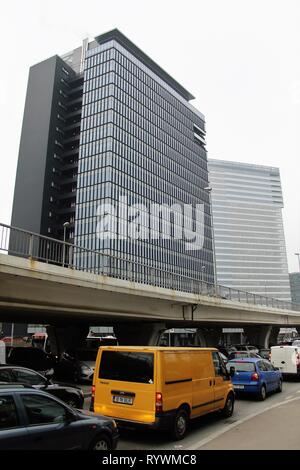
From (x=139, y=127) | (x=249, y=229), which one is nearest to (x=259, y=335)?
(x=139, y=127)

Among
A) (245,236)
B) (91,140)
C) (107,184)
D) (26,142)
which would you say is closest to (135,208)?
(107,184)

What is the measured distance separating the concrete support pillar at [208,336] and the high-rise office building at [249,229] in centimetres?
10333

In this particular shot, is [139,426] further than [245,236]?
No

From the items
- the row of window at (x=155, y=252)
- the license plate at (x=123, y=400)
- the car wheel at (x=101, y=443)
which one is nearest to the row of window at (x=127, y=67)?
the row of window at (x=155, y=252)

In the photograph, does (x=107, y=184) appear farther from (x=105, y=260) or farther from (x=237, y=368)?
(x=237, y=368)

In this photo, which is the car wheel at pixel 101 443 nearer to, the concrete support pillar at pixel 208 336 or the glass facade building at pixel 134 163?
the concrete support pillar at pixel 208 336

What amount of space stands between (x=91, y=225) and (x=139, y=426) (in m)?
81.8

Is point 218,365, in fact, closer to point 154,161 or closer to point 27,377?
point 27,377

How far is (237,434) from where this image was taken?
345 inches

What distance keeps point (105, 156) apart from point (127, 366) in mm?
86128

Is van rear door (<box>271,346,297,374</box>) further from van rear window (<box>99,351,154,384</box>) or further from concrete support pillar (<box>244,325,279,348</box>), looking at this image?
concrete support pillar (<box>244,325,279,348</box>)

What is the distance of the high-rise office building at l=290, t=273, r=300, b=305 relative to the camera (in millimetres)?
162600
